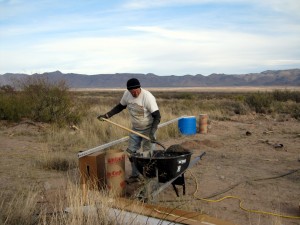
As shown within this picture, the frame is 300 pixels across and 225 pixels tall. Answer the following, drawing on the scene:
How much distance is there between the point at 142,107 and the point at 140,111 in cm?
11

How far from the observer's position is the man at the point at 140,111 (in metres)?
6.65

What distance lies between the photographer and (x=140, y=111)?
6.82m

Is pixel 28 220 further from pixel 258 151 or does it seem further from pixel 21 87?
pixel 21 87

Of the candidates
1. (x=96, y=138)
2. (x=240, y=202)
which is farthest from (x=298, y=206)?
(x=96, y=138)

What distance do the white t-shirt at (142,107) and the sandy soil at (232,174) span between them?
3.72 ft

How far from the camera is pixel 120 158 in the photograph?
6.36 meters

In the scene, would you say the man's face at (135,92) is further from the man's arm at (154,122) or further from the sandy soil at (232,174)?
the sandy soil at (232,174)

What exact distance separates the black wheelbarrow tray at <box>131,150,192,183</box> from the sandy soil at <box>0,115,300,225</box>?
1.40 feet

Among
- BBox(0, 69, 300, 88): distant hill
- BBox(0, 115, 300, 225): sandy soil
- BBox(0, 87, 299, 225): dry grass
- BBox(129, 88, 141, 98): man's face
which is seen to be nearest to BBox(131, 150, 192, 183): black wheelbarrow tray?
BBox(0, 115, 300, 225): sandy soil

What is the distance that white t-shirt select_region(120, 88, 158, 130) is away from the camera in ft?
22.0

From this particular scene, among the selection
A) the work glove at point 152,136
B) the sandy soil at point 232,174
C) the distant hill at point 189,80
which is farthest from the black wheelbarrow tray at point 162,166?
the distant hill at point 189,80

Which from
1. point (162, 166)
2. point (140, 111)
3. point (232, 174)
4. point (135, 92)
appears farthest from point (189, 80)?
point (162, 166)

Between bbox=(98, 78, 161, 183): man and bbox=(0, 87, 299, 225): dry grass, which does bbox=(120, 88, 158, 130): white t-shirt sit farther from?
bbox=(0, 87, 299, 225): dry grass

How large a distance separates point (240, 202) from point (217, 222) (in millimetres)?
1561
